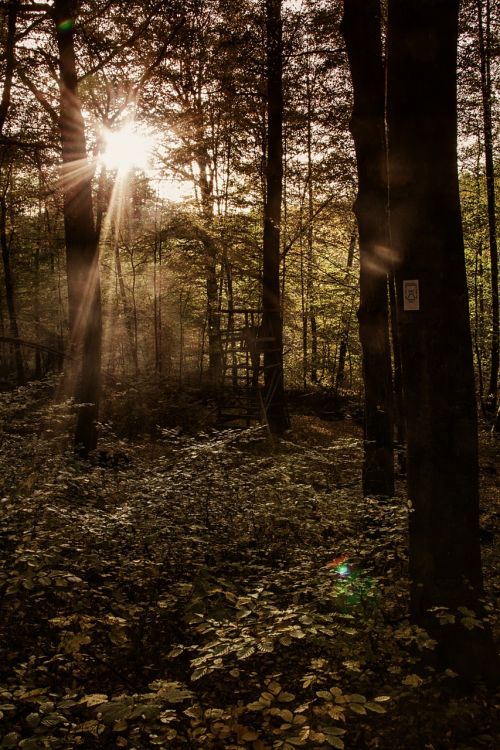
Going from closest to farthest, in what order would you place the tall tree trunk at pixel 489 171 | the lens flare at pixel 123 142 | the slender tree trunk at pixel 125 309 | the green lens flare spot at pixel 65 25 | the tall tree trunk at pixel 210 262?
the green lens flare spot at pixel 65 25 < the lens flare at pixel 123 142 < the tall tree trunk at pixel 489 171 < the tall tree trunk at pixel 210 262 < the slender tree trunk at pixel 125 309

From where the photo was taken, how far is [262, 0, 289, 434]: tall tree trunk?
14117 mm

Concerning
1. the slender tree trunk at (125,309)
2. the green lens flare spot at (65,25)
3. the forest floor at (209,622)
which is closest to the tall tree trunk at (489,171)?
the green lens flare spot at (65,25)

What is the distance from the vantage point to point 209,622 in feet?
11.2

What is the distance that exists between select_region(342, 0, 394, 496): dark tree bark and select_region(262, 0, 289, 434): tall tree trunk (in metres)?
7.08

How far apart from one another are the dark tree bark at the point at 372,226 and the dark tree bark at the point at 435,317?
318cm

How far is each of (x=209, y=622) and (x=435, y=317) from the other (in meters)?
2.48

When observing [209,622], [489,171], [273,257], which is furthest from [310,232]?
[209,622]

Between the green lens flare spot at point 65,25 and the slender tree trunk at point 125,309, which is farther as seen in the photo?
the slender tree trunk at point 125,309

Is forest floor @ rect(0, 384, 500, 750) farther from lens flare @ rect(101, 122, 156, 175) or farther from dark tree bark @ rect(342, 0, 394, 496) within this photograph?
lens flare @ rect(101, 122, 156, 175)

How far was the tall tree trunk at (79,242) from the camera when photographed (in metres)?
9.51

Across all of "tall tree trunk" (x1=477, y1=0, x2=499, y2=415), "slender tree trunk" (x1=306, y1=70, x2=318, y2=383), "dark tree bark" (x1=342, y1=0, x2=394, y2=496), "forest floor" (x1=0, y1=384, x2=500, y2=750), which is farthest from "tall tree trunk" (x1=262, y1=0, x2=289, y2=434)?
"forest floor" (x1=0, y1=384, x2=500, y2=750)

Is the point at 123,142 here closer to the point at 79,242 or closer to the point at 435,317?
the point at 79,242

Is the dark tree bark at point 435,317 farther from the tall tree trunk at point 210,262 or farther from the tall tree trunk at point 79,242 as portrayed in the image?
the tall tree trunk at point 210,262

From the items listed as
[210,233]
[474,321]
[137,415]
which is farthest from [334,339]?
[137,415]
